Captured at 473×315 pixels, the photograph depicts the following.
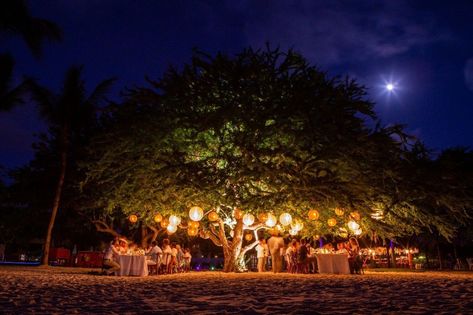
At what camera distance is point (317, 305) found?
5965mm

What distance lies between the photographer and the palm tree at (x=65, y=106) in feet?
68.1

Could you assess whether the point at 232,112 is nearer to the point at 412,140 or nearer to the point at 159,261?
the point at 159,261

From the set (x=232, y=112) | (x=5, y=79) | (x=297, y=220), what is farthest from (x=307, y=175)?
(x=5, y=79)

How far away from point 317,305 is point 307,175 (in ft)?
33.2

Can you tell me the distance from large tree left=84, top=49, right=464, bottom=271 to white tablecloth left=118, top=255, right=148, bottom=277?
248 centimetres

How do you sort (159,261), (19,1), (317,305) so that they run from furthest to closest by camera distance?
(159,261) < (19,1) < (317,305)

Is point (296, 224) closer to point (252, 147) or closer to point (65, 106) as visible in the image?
point (252, 147)

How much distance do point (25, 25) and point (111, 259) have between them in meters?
8.57

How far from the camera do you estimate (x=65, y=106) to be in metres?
21.2

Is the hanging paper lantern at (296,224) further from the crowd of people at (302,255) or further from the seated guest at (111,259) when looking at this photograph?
the seated guest at (111,259)

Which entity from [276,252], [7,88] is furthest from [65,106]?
[276,252]

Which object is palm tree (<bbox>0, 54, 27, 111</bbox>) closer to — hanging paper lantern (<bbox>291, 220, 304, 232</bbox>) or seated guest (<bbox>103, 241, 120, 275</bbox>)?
seated guest (<bbox>103, 241, 120, 275</bbox>)

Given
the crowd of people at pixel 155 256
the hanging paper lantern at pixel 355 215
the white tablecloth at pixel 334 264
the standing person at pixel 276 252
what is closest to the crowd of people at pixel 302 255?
the standing person at pixel 276 252

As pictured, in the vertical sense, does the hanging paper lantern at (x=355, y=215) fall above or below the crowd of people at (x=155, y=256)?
above
